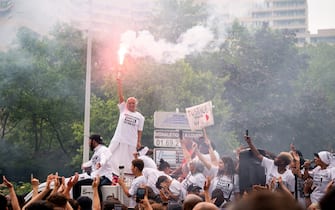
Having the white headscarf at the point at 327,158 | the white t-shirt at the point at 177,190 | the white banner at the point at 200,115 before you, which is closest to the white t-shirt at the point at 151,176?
the white t-shirt at the point at 177,190

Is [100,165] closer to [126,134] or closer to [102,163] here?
[102,163]

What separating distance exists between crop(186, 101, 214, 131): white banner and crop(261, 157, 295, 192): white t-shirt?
3.79 meters

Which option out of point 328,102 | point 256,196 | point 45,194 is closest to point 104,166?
point 45,194

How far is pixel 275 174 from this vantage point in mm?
8375

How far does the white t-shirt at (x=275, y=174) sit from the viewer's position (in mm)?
8227

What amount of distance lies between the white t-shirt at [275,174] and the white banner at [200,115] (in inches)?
149

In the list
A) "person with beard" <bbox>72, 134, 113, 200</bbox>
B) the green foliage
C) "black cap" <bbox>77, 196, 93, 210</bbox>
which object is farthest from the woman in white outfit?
the green foliage

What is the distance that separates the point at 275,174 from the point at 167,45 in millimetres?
16489

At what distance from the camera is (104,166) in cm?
972

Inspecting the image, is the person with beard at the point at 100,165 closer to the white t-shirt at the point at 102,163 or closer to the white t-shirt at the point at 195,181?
the white t-shirt at the point at 102,163

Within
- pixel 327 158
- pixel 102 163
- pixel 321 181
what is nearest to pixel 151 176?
pixel 102 163

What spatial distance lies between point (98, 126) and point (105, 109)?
2.66ft

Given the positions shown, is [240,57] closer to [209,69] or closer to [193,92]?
[209,69]

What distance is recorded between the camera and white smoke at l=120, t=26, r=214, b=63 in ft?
67.7
